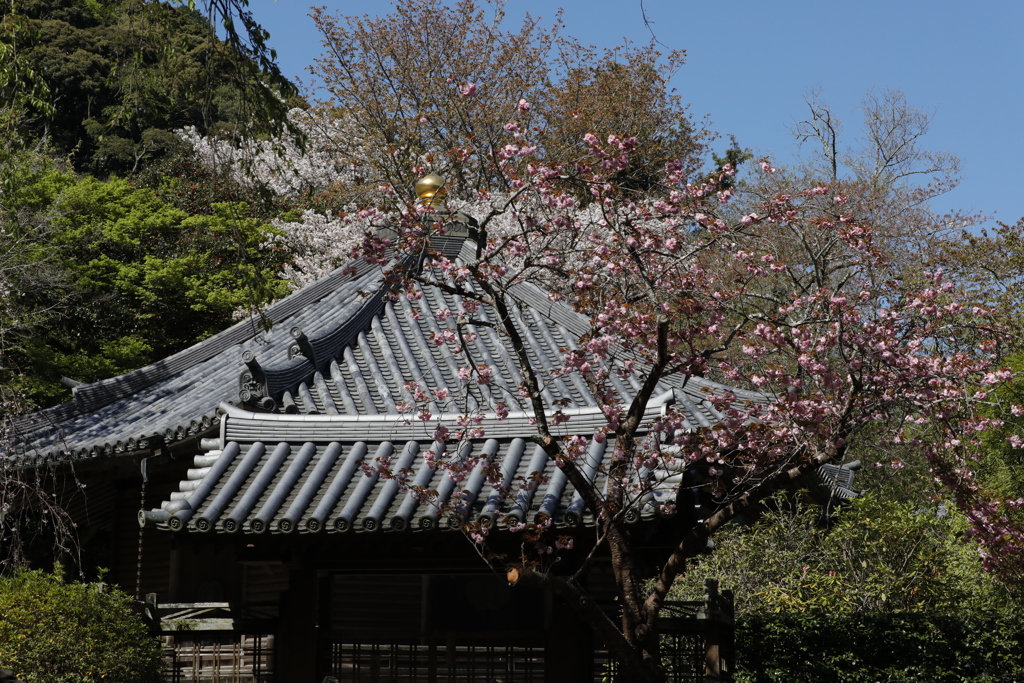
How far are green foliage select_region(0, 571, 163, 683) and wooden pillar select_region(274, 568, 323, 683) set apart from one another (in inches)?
41.3

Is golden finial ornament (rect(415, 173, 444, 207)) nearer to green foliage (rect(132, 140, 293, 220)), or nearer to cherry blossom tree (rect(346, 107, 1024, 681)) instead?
cherry blossom tree (rect(346, 107, 1024, 681))

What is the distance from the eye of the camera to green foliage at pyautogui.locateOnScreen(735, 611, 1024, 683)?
876 cm

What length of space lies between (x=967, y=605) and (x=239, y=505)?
350 inches

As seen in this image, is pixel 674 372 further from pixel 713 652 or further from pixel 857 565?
pixel 857 565

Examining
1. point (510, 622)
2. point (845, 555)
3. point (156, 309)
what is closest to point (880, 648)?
point (510, 622)

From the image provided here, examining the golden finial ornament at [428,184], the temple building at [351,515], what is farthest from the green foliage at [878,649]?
the golden finial ornament at [428,184]

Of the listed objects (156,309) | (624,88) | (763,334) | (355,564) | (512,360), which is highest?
(624,88)

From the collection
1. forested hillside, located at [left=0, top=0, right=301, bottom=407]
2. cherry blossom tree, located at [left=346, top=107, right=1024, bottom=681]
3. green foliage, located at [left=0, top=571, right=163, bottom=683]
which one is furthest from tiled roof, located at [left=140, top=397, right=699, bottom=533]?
forested hillside, located at [left=0, top=0, right=301, bottom=407]

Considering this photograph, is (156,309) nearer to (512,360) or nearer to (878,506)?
(512,360)

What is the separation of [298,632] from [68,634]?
173 centimetres

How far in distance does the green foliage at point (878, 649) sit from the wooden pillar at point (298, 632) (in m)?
3.69

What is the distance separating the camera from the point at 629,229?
7.00m

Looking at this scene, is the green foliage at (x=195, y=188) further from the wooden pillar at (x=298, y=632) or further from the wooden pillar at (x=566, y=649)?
the wooden pillar at (x=566, y=649)

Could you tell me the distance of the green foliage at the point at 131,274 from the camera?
63.1 ft
